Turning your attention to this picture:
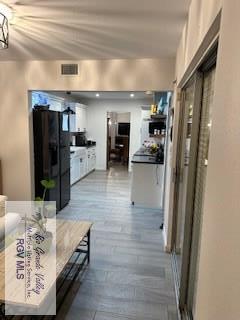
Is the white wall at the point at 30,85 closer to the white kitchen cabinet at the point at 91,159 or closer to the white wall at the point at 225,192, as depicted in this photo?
the white wall at the point at 225,192

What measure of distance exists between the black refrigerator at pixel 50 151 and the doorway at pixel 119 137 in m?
5.39

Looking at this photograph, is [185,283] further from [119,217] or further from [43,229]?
[119,217]

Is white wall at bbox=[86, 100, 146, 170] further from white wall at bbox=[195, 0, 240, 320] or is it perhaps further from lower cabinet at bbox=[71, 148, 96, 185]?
white wall at bbox=[195, 0, 240, 320]

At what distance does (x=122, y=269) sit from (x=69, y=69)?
2723 millimetres

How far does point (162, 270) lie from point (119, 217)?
1569 millimetres

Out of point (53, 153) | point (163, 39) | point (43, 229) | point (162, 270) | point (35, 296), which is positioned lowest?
point (162, 270)

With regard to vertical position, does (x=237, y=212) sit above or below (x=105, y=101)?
below

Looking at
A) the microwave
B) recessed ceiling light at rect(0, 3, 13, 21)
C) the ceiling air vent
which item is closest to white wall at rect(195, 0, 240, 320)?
recessed ceiling light at rect(0, 3, 13, 21)

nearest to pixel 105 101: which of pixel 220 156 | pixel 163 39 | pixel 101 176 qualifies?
pixel 101 176

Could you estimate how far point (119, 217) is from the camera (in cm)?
423

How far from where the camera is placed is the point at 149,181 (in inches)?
182

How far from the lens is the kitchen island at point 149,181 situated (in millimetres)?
4578

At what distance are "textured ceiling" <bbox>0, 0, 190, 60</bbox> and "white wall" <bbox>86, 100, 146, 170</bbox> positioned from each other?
4.98m

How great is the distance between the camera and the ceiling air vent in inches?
132
